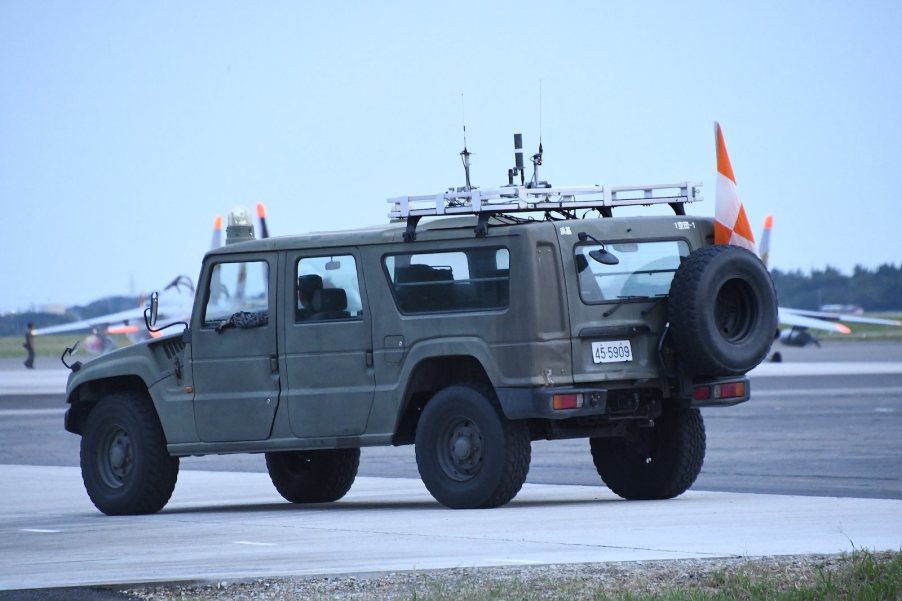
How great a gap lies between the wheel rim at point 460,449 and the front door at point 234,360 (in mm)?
1545

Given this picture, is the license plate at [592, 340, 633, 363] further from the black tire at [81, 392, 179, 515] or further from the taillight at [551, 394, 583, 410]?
the black tire at [81, 392, 179, 515]

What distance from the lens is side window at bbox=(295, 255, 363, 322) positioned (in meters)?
12.5

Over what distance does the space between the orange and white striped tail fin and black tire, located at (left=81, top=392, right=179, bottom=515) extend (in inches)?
188

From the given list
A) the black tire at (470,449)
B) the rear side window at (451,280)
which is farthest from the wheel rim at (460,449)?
the rear side window at (451,280)

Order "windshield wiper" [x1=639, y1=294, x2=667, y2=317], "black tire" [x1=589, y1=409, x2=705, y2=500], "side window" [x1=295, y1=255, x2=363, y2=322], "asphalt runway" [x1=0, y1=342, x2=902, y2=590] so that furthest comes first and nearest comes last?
1. "black tire" [x1=589, y1=409, x2=705, y2=500]
2. "side window" [x1=295, y1=255, x2=363, y2=322]
3. "windshield wiper" [x1=639, y1=294, x2=667, y2=317]
4. "asphalt runway" [x1=0, y1=342, x2=902, y2=590]

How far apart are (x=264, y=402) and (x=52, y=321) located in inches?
4954

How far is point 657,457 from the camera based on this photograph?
508 inches

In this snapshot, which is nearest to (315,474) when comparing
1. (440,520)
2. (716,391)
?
(440,520)

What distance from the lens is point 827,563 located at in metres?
8.05

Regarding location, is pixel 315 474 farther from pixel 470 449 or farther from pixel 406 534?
pixel 406 534

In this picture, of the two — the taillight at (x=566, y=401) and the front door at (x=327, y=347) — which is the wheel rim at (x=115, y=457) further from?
the taillight at (x=566, y=401)

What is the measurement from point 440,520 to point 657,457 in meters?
2.44

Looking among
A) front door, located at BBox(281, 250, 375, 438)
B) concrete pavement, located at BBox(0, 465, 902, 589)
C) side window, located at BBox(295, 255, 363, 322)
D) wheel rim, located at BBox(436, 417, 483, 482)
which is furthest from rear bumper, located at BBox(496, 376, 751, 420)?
side window, located at BBox(295, 255, 363, 322)

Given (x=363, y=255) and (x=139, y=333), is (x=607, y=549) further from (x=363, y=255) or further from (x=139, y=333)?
(x=139, y=333)
